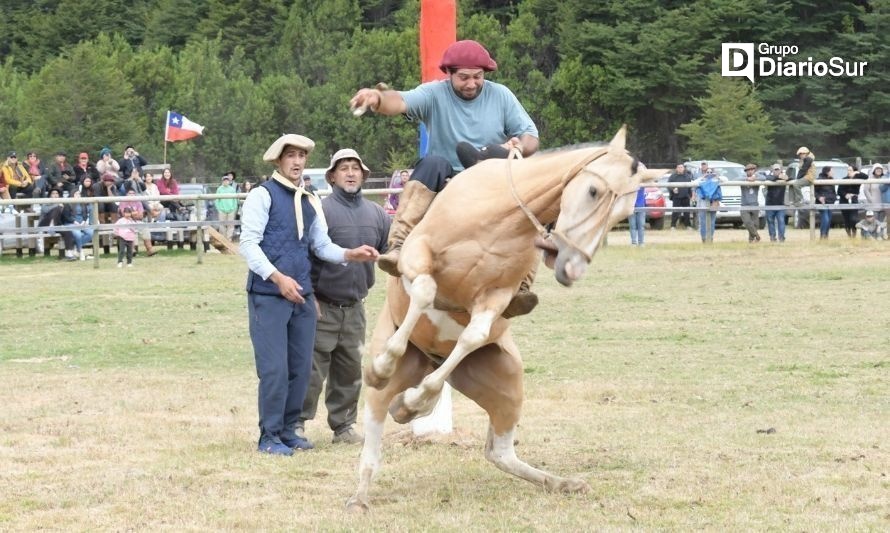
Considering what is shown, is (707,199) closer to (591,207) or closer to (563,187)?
(563,187)

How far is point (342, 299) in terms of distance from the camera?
9.82 m

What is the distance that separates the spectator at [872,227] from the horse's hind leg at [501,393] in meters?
20.8

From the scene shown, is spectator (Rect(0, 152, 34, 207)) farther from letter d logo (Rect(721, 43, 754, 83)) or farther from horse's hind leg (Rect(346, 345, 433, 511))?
letter d logo (Rect(721, 43, 754, 83))

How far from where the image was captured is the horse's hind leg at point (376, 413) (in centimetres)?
721

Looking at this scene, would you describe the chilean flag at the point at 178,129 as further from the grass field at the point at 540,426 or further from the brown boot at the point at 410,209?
the brown boot at the point at 410,209

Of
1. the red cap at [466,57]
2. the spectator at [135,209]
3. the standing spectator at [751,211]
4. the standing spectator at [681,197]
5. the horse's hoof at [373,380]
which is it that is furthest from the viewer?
the standing spectator at [681,197]

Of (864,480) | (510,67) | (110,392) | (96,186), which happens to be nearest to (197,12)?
(510,67)

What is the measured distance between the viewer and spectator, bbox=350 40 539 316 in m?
7.59

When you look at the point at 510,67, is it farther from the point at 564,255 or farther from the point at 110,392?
the point at 564,255

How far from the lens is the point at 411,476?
819cm

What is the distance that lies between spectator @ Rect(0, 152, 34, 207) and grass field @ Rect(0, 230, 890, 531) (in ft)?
32.9

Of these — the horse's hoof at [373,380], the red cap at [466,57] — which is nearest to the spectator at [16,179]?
the red cap at [466,57]

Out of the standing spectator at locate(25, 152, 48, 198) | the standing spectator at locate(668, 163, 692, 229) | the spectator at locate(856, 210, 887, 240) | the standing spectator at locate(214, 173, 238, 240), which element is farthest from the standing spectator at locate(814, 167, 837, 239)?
the standing spectator at locate(25, 152, 48, 198)

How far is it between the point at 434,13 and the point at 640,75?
163 ft
